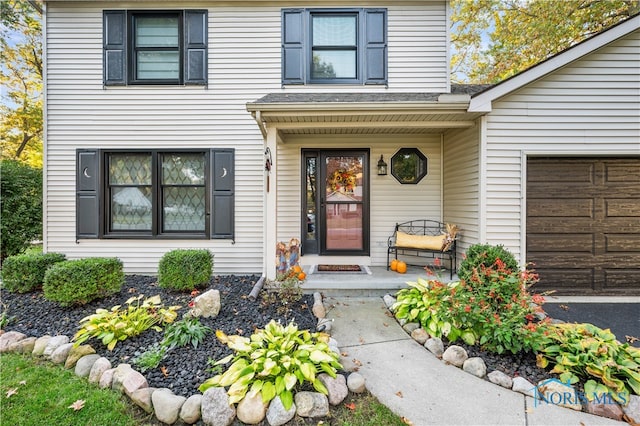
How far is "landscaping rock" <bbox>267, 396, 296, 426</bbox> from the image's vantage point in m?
1.94

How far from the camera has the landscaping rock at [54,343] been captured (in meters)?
2.66

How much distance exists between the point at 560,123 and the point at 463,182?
1465 millimetres

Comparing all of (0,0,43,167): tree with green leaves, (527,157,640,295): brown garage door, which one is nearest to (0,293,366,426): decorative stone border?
(527,157,640,295): brown garage door

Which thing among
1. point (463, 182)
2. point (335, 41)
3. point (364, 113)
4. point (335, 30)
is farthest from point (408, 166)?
point (335, 30)

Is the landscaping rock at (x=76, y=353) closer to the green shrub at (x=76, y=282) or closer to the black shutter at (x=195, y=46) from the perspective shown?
the green shrub at (x=76, y=282)

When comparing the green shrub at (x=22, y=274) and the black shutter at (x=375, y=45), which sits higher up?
the black shutter at (x=375, y=45)

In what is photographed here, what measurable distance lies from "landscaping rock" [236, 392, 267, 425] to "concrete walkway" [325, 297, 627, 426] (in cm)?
85

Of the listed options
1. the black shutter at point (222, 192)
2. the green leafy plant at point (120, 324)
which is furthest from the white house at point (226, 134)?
the green leafy plant at point (120, 324)

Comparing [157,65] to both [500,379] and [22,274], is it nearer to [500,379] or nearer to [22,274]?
[22,274]

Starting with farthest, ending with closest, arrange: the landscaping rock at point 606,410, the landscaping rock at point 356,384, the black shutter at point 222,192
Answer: the black shutter at point 222,192, the landscaping rock at point 356,384, the landscaping rock at point 606,410

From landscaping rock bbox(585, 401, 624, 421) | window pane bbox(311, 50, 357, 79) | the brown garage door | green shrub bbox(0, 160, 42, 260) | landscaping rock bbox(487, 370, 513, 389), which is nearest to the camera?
landscaping rock bbox(585, 401, 624, 421)

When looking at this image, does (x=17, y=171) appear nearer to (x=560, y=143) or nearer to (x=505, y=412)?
(x=505, y=412)

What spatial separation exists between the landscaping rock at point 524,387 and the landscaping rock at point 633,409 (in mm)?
569

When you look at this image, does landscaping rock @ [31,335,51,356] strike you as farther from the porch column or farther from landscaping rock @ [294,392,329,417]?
landscaping rock @ [294,392,329,417]
